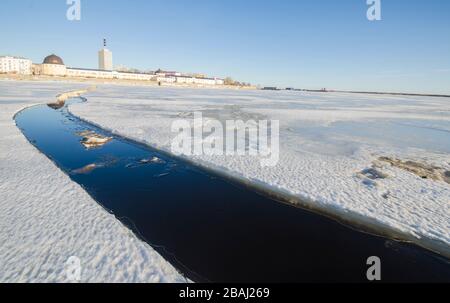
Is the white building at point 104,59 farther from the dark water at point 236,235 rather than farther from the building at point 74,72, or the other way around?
the dark water at point 236,235

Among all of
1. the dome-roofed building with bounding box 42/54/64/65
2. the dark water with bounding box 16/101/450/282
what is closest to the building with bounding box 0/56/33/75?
the dome-roofed building with bounding box 42/54/64/65

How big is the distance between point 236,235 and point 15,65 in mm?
132819

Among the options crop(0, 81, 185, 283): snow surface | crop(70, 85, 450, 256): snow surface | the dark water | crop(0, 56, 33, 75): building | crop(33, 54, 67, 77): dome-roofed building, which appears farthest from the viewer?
crop(0, 56, 33, 75): building

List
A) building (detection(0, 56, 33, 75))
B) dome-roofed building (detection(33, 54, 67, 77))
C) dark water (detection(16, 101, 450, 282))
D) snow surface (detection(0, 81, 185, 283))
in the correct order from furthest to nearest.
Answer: building (detection(0, 56, 33, 75)) < dome-roofed building (detection(33, 54, 67, 77)) < dark water (detection(16, 101, 450, 282)) < snow surface (detection(0, 81, 185, 283))

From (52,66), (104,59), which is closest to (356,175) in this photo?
(52,66)

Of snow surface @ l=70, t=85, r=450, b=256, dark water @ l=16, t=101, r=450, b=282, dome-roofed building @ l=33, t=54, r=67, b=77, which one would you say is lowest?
dark water @ l=16, t=101, r=450, b=282

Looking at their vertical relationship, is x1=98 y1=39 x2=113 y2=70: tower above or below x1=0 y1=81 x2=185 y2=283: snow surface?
above

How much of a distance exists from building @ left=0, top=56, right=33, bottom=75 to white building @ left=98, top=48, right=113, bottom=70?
37.0 metres

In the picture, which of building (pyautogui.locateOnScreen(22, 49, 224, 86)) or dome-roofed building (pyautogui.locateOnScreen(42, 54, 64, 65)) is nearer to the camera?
building (pyautogui.locateOnScreen(22, 49, 224, 86))

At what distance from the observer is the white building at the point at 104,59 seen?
139 m

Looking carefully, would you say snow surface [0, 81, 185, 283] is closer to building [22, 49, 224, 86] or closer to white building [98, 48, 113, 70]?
building [22, 49, 224, 86]

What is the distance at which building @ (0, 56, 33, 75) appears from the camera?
101 metres

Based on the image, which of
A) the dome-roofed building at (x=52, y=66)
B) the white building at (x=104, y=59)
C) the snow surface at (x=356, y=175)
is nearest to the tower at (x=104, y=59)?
the white building at (x=104, y=59)

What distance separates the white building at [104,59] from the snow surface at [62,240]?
153m
